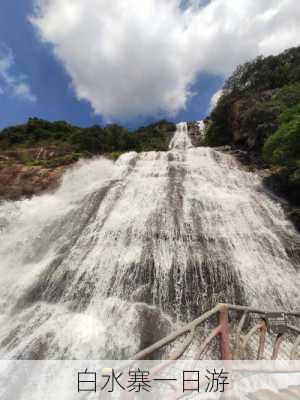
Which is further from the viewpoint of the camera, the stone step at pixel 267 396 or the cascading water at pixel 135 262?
the cascading water at pixel 135 262

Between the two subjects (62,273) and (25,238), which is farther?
(25,238)

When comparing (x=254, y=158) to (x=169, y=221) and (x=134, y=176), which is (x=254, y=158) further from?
(x=169, y=221)

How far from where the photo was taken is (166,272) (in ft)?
27.5

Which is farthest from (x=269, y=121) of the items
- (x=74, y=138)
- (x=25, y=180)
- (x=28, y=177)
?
(x=74, y=138)

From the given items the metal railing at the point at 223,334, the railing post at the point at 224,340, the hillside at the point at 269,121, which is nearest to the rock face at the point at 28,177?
the hillside at the point at 269,121

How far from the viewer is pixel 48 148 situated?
27.8 m

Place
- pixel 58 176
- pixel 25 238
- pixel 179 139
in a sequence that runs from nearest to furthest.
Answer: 1. pixel 25 238
2. pixel 58 176
3. pixel 179 139

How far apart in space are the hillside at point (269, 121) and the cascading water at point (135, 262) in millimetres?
1532

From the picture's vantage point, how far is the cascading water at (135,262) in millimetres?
6719

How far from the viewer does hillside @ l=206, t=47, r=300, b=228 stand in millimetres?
13328

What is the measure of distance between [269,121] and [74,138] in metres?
20.3

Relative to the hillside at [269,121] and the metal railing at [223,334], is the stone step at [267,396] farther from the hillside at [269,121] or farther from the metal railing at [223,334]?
the hillside at [269,121]

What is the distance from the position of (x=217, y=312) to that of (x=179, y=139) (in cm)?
4146

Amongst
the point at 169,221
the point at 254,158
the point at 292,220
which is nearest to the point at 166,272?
the point at 169,221
